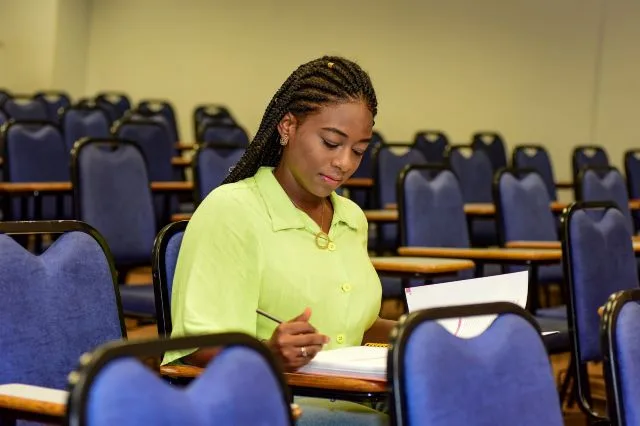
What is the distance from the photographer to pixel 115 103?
411 inches

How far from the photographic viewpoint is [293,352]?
219 cm

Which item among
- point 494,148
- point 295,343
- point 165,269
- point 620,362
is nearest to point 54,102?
point 494,148

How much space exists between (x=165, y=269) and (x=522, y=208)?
287 cm

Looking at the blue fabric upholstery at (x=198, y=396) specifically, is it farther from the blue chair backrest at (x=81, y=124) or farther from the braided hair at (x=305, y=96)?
the blue chair backrest at (x=81, y=124)

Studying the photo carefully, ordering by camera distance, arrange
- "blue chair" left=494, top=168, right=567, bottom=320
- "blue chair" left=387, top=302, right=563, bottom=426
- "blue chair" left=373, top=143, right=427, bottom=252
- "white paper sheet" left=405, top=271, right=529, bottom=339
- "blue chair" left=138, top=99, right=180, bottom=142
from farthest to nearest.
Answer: "blue chair" left=138, top=99, right=180, bottom=142 < "blue chair" left=373, top=143, right=427, bottom=252 < "blue chair" left=494, top=168, right=567, bottom=320 < "white paper sheet" left=405, top=271, right=529, bottom=339 < "blue chair" left=387, top=302, right=563, bottom=426

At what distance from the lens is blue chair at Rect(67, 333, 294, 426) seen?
55.4 inches

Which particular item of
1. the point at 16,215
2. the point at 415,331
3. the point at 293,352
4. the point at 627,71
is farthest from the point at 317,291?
the point at 627,71

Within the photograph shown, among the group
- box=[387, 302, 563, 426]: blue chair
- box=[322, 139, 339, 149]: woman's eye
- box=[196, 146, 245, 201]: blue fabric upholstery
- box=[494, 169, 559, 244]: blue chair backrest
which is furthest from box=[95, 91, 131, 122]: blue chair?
box=[387, 302, 563, 426]: blue chair

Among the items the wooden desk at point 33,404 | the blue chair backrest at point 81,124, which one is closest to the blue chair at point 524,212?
the blue chair backrest at point 81,124

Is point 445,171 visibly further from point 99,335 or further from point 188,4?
point 188,4

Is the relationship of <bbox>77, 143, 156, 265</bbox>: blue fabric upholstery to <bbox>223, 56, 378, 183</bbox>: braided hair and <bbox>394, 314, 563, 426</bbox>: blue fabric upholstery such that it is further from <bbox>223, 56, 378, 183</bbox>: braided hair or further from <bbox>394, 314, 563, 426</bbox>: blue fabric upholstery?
<bbox>394, 314, 563, 426</bbox>: blue fabric upholstery

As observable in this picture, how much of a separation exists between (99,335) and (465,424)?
3.02 feet

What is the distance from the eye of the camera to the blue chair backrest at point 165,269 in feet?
8.48

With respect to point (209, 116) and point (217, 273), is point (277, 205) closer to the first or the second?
point (217, 273)
